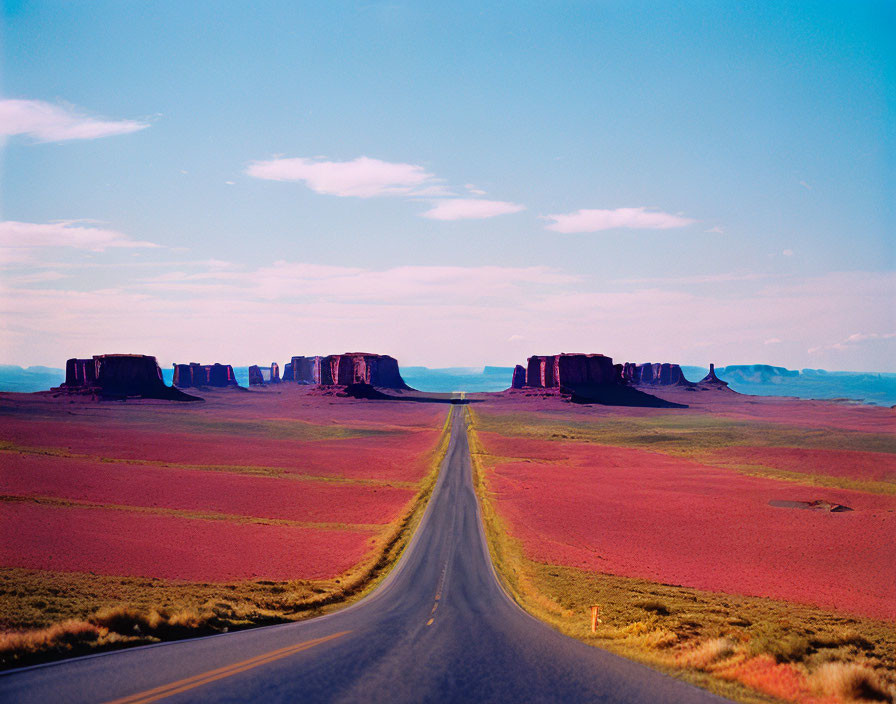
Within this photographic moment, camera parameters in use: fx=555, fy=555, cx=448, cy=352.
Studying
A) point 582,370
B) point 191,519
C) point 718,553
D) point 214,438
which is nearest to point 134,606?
point 191,519

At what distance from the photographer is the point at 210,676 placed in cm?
1147

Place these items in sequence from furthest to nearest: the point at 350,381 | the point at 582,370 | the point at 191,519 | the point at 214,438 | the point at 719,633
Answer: the point at 350,381 < the point at 582,370 < the point at 214,438 < the point at 191,519 < the point at 719,633

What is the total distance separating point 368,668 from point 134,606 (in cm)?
1012

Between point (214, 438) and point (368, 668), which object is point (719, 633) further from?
point (214, 438)

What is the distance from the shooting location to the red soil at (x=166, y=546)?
86.8 feet

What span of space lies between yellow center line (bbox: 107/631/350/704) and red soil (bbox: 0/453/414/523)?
90.6 ft

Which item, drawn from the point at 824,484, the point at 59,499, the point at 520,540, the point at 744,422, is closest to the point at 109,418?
the point at 59,499

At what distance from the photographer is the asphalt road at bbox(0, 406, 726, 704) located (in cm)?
1077

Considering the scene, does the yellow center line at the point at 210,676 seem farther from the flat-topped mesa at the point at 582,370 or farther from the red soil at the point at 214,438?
the flat-topped mesa at the point at 582,370

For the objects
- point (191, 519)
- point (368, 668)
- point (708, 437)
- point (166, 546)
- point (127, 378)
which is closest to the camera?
point (368, 668)

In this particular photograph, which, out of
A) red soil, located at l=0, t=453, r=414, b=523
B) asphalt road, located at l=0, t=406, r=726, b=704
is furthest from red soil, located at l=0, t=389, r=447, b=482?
asphalt road, located at l=0, t=406, r=726, b=704

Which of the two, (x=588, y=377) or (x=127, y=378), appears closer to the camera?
(x=127, y=378)

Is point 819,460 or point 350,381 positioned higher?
point 350,381

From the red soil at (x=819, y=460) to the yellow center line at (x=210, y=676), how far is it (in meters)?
63.6
